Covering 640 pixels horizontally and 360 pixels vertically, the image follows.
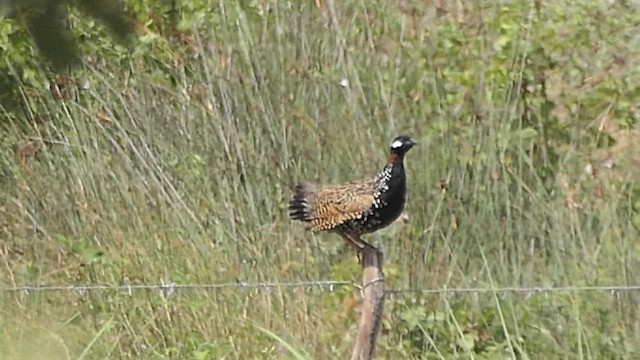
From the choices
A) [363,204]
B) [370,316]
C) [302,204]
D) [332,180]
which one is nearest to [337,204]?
[363,204]

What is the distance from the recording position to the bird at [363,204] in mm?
4879

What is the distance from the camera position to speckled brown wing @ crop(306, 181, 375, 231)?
4906mm

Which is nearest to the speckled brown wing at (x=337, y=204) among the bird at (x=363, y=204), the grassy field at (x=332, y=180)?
the bird at (x=363, y=204)

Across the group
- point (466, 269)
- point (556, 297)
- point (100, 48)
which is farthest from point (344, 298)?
point (100, 48)

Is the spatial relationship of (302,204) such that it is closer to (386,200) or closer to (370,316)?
(386,200)

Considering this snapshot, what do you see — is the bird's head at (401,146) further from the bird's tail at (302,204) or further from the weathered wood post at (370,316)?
the weathered wood post at (370,316)

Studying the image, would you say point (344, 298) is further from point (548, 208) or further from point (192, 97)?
point (192, 97)

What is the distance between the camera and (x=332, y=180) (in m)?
6.22

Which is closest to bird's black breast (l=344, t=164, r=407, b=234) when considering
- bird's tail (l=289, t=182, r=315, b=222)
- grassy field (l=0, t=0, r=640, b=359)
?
bird's tail (l=289, t=182, r=315, b=222)

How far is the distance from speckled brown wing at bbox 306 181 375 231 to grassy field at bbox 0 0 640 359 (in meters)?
0.53

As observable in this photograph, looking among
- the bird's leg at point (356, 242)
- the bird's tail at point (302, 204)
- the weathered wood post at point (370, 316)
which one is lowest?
the weathered wood post at point (370, 316)

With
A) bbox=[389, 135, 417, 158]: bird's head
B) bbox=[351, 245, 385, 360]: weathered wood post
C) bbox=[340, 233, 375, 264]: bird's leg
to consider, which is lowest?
bbox=[351, 245, 385, 360]: weathered wood post

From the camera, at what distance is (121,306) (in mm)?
6020

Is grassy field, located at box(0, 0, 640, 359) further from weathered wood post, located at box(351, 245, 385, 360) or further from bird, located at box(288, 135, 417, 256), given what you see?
weathered wood post, located at box(351, 245, 385, 360)
